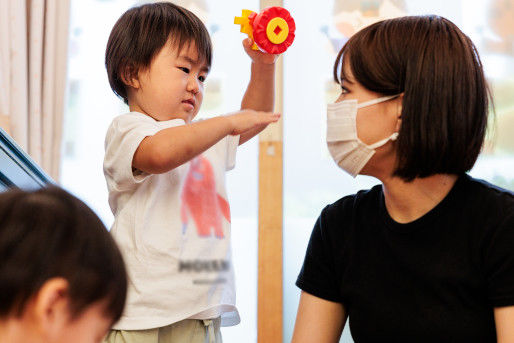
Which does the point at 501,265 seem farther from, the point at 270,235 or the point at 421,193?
the point at 270,235

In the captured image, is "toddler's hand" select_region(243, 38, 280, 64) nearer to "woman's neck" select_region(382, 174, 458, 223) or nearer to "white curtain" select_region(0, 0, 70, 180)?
"woman's neck" select_region(382, 174, 458, 223)

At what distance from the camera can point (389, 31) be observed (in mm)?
1347

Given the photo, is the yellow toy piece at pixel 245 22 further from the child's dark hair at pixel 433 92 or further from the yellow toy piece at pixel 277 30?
the child's dark hair at pixel 433 92

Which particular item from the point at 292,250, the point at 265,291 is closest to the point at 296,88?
the point at 292,250

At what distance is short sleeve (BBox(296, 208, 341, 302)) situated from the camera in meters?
1.43

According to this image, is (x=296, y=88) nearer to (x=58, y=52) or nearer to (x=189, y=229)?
(x=58, y=52)

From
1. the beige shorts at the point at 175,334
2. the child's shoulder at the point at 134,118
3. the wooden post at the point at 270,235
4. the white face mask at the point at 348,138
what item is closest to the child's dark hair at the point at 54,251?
the beige shorts at the point at 175,334

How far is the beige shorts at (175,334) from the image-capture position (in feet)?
4.39

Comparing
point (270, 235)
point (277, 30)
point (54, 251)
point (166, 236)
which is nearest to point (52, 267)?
point (54, 251)

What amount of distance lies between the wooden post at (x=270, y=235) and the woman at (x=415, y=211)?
167 cm

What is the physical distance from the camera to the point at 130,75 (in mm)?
1560

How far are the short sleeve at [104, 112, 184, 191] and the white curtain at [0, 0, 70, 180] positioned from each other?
1729mm

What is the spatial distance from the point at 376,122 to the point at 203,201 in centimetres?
43

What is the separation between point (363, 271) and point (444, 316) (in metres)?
0.20
